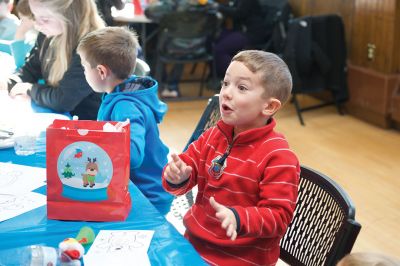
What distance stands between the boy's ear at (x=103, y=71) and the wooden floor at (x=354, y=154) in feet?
5.24

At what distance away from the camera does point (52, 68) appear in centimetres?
265

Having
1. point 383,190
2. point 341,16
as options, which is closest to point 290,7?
point 341,16

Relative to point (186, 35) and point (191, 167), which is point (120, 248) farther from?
point (186, 35)

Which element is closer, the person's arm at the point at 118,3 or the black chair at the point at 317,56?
the person's arm at the point at 118,3

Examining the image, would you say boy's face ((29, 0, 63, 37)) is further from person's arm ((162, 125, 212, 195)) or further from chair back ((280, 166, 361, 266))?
chair back ((280, 166, 361, 266))

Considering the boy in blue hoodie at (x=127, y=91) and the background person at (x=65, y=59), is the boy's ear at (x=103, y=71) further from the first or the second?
the background person at (x=65, y=59)

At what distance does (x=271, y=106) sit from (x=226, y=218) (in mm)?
365

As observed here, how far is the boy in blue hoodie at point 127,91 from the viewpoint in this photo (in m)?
1.95

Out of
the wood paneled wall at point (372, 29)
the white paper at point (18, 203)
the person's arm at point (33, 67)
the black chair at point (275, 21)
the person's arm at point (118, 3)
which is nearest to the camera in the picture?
the white paper at point (18, 203)

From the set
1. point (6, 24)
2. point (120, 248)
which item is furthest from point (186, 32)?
point (120, 248)

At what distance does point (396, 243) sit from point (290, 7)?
3.40 meters

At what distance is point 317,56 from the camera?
5.04 meters

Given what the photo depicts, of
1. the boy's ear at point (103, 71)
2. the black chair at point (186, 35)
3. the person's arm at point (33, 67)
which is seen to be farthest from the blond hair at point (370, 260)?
the black chair at point (186, 35)

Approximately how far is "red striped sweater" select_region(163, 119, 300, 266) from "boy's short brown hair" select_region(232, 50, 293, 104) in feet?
0.29
